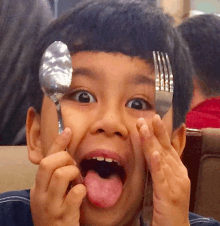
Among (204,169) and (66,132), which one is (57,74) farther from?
(204,169)

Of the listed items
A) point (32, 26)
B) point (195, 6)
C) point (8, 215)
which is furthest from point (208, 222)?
point (195, 6)

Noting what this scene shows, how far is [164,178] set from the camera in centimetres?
62

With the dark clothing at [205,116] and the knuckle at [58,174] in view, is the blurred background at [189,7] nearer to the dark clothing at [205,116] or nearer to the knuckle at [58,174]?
the dark clothing at [205,116]

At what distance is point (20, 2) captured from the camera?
3.83 feet

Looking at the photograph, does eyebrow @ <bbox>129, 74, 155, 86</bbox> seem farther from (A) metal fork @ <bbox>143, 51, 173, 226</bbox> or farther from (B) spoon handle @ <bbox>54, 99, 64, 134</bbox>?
(B) spoon handle @ <bbox>54, 99, 64, 134</bbox>

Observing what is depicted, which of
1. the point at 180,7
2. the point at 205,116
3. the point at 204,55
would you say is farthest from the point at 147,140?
the point at 180,7

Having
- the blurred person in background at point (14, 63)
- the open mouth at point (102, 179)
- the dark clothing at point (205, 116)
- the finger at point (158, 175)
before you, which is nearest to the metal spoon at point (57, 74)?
the open mouth at point (102, 179)

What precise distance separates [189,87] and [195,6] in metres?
2.17

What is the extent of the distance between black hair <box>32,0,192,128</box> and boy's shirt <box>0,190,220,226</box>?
0.88 ft

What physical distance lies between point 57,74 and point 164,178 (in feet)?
1.02

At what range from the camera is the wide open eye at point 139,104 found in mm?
679

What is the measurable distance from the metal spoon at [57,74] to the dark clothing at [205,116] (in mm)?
719

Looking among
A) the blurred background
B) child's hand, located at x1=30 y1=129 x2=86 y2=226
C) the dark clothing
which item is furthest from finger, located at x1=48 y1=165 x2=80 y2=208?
the blurred background

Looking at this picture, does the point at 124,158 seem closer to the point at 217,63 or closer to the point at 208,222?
the point at 208,222
